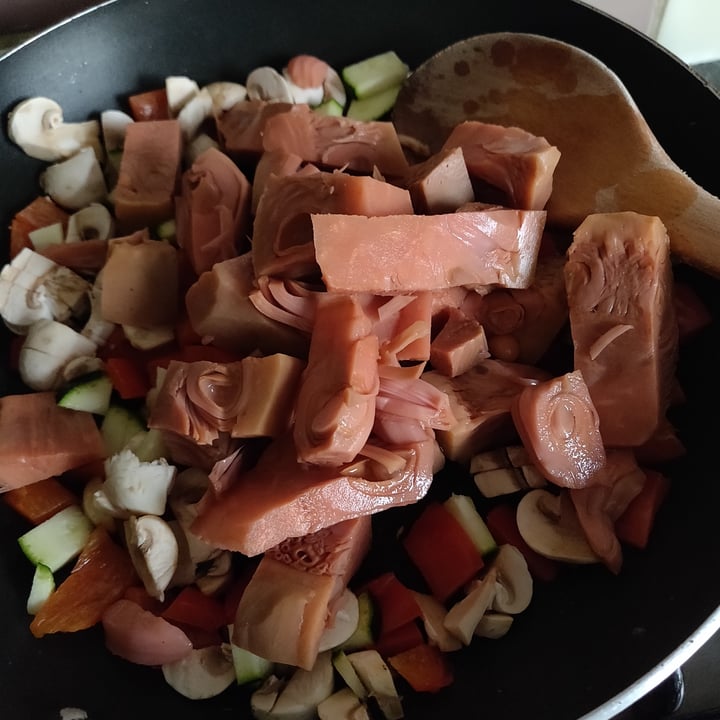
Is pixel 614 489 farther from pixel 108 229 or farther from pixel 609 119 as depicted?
pixel 108 229

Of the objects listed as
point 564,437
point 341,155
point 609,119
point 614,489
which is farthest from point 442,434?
point 609,119

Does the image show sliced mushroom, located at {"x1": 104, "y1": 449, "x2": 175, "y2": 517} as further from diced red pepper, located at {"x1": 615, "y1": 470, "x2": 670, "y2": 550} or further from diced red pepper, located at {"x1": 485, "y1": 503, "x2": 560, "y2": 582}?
diced red pepper, located at {"x1": 615, "y1": 470, "x2": 670, "y2": 550}

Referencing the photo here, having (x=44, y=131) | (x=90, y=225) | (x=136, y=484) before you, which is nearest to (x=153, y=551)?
(x=136, y=484)

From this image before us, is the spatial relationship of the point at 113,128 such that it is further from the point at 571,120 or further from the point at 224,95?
the point at 571,120

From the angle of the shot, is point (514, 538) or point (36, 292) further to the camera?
point (36, 292)

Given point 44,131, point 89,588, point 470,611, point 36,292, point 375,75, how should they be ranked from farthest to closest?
point 375,75, point 44,131, point 36,292, point 89,588, point 470,611

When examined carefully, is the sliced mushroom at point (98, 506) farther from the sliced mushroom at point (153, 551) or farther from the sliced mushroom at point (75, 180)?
the sliced mushroom at point (75, 180)

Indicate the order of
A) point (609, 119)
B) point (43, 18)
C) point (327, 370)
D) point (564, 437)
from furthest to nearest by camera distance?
point (43, 18) → point (609, 119) → point (564, 437) → point (327, 370)
